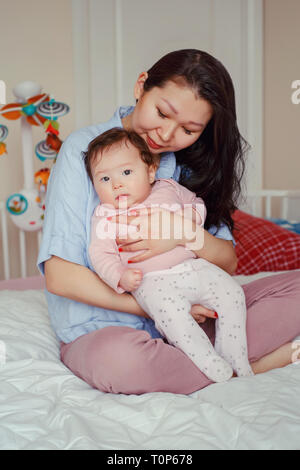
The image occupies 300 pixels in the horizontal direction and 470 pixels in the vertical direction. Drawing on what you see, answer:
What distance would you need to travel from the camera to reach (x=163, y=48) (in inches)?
94.3

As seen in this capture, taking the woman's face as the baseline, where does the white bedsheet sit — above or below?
below

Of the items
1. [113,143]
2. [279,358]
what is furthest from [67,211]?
[279,358]

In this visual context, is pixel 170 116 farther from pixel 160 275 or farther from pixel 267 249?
pixel 267 249

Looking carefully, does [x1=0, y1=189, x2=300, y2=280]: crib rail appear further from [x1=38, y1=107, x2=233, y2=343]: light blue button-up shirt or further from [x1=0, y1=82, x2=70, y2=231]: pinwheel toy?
[x1=38, y1=107, x2=233, y2=343]: light blue button-up shirt

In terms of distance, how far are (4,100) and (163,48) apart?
801mm

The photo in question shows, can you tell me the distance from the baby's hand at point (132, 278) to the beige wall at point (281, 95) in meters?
1.60

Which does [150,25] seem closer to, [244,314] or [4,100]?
[4,100]

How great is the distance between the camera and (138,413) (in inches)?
27.8

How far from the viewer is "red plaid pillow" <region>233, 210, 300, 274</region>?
1736mm

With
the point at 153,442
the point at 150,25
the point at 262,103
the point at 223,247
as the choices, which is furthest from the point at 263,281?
the point at 150,25

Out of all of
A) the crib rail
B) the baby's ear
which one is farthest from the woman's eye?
the crib rail

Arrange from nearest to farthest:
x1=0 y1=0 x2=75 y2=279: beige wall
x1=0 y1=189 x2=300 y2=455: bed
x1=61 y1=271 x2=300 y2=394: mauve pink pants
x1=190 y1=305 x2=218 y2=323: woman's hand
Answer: x1=0 y1=189 x2=300 y2=455: bed
x1=61 y1=271 x2=300 y2=394: mauve pink pants
x1=190 y1=305 x2=218 y2=323: woman's hand
x1=0 y1=0 x2=75 y2=279: beige wall

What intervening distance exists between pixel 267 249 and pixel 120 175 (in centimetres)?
97

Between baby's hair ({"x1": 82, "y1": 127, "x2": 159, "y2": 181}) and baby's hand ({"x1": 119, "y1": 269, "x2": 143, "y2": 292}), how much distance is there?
0.23m
